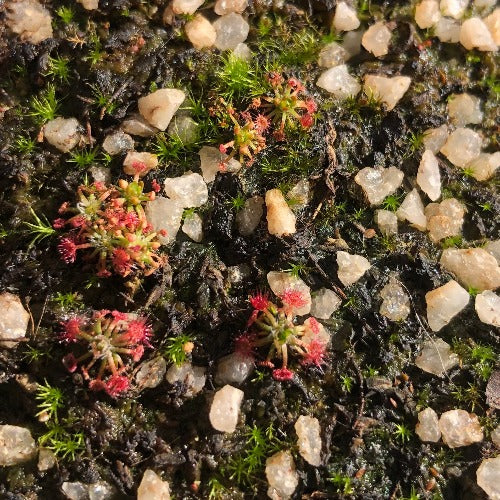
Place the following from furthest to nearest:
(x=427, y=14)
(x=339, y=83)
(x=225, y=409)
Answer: (x=427, y=14) → (x=339, y=83) → (x=225, y=409)

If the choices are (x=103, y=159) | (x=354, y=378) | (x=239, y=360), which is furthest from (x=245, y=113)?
(x=354, y=378)

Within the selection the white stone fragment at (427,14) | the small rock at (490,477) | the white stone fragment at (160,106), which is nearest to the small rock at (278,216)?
the white stone fragment at (160,106)

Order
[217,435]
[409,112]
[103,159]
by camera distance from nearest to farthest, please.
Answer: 1. [217,435]
2. [103,159]
3. [409,112]

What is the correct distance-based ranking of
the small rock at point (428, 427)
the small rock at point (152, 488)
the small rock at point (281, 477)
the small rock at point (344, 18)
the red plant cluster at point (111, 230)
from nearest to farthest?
the small rock at point (152, 488), the small rock at point (281, 477), the red plant cluster at point (111, 230), the small rock at point (428, 427), the small rock at point (344, 18)

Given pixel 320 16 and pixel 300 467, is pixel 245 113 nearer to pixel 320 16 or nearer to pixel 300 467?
pixel 320 16

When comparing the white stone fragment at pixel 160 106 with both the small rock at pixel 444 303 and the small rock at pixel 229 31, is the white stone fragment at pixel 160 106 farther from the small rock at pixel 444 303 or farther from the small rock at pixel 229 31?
the small rock at pixel 444 303

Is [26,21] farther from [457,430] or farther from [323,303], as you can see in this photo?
[457,430]

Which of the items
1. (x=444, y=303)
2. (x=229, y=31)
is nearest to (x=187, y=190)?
(x=229, y=31)
